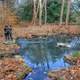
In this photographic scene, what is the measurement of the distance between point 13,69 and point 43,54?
187 inches

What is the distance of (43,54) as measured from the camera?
58.5 ft

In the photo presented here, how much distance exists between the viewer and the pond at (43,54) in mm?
13672

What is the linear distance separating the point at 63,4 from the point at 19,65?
17423 millimetres

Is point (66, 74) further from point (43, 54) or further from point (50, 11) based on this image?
point (50, 11)

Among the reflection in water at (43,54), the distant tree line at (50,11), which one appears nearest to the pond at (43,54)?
the reflection in water at (43,54)

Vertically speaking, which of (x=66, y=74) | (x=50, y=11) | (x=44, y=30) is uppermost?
(x=50, y=11)

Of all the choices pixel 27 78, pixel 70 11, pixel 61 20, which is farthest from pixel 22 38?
pixel 27 78

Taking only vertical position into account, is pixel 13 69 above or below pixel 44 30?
below

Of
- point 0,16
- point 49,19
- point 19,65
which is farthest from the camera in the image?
point 49,19

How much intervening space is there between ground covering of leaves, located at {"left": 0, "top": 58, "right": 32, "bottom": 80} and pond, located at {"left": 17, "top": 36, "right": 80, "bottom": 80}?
0.35 metres

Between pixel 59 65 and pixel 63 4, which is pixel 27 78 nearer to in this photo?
pixel 59 65

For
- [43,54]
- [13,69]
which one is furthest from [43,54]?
[13,69]

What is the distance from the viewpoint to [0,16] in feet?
94.9

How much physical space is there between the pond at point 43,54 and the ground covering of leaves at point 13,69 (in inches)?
13.9
